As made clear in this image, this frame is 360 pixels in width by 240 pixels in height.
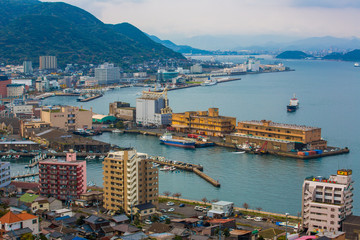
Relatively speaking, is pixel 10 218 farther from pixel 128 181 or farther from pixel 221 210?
pixel 221 210

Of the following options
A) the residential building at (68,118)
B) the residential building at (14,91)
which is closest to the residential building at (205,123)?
the residential building at (68,118)

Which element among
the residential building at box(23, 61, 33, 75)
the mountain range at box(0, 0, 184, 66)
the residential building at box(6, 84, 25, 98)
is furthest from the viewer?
the mountain range at box(0, 0, 184, 66)

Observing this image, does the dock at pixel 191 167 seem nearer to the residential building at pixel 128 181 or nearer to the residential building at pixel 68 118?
the residential building at pixel 128 181

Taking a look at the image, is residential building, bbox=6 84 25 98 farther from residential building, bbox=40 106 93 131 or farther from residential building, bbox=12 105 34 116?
residential building, bbox=40 106 93 131

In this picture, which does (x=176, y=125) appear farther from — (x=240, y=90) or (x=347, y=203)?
(x=240, y=90)

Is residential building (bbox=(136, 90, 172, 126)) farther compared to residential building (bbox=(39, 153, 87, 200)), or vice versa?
residential building (bbox=(136, 90, 172, 126))

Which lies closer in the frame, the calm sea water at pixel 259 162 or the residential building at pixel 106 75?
the calm sea water at pixel 259 162

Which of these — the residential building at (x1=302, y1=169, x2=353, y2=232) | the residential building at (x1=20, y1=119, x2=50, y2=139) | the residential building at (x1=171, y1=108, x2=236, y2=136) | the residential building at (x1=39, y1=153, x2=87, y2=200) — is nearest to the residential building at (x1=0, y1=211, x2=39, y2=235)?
the residential building at (x1=39, y1=153, x2=87, y2=200)
